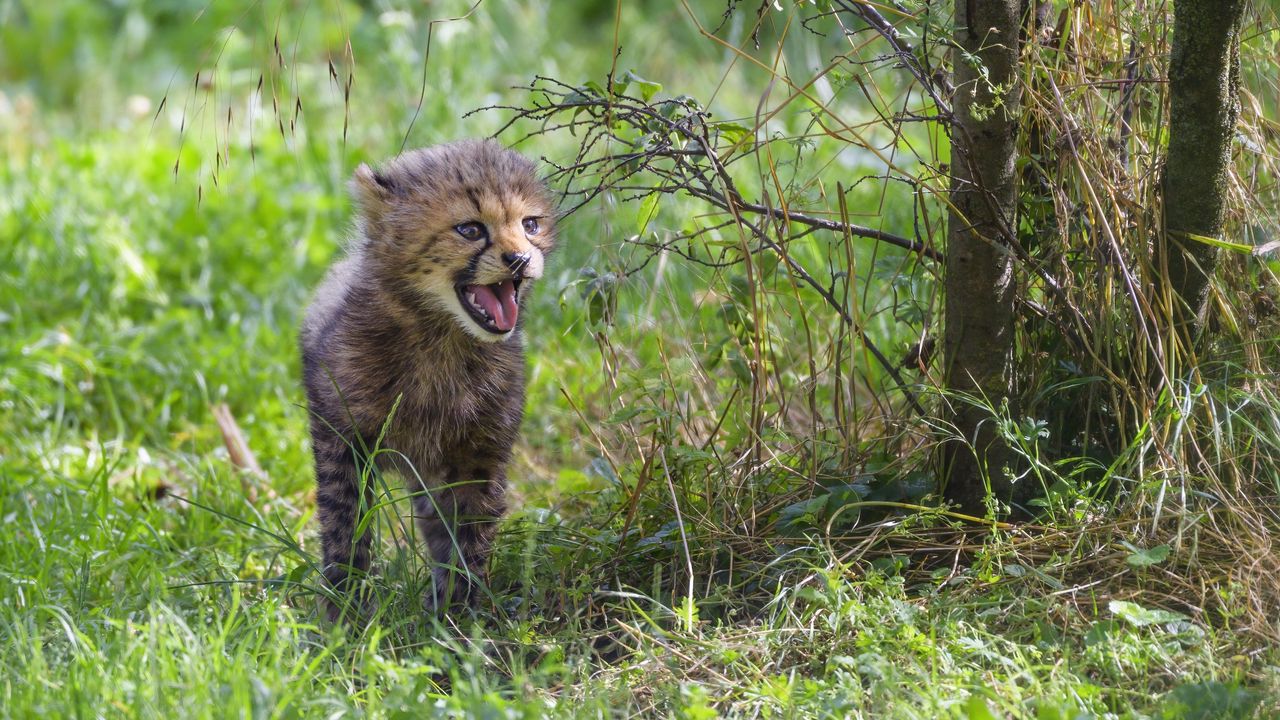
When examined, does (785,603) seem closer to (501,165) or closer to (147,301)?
(501,165)

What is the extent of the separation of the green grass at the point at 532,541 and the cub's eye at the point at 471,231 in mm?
358

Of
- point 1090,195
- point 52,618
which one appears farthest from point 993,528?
point 52,618

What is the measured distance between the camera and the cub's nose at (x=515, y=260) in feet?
11.2

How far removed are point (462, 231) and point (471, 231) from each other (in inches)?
1.0

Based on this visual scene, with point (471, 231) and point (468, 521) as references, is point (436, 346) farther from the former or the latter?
Result: point (468, 521)

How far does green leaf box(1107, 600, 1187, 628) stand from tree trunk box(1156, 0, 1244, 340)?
2.62ft

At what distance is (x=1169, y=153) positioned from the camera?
10.3ft

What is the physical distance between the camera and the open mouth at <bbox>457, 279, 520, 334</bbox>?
3.49 meters

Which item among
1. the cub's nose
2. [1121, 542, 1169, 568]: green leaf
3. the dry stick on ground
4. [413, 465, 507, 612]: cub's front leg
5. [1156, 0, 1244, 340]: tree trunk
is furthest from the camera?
the dry stick on ground

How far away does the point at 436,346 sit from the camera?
145 inches

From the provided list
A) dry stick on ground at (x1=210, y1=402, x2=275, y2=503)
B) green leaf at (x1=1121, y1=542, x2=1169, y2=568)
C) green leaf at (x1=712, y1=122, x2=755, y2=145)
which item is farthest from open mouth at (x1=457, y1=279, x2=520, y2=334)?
green leaf at (x1=1121, y1=542, x2=1169, y2=568)

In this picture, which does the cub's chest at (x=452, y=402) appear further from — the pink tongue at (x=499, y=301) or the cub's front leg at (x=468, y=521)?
the pink tongue at (x=499, y=301)

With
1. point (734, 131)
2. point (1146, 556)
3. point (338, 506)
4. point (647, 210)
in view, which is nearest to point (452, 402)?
point (338, 506)

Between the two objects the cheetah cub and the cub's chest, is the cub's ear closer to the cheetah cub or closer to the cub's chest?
the cheetah cub
